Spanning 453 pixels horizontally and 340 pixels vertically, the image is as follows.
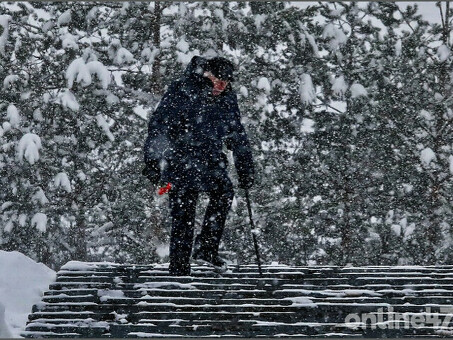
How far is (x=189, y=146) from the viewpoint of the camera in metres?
6.08

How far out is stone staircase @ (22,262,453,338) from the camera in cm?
473

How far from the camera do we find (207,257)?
6.36m

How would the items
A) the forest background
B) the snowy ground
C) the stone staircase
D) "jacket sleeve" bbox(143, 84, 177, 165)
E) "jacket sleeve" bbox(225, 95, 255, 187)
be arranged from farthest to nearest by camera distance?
the forest background < "jacket sleeve" bbox(225, 95, 255, 187) < "jacket sleeve" bbox(143, 84, 177, 165) < the snowy ground < the stone staircase

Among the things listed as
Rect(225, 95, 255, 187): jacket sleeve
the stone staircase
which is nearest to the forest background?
Rect(225, 95, 255, 187): jacket sleeve

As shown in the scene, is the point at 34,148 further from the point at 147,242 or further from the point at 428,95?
the point at 428,95

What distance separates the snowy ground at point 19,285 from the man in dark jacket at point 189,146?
46.5 inches

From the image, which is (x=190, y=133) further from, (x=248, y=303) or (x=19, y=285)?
(x=19, y=285)

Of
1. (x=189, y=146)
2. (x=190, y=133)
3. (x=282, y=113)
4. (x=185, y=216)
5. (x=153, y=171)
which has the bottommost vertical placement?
(x=185, y=216)

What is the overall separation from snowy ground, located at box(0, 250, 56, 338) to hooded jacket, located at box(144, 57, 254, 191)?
1405mm

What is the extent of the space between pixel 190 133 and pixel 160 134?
290 millimetres

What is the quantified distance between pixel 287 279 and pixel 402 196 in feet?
30.3

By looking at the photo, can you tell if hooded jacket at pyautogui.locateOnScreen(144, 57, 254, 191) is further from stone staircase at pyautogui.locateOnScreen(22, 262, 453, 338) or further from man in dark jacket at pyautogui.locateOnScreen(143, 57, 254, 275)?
stone staircase at pyautogui.locateOnScreen(22, 262, 453, 338)

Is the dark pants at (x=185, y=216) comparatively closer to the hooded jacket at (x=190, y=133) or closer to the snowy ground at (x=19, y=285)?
the hooded jacket at (x=190, y=133)

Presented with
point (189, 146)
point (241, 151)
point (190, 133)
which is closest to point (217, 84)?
point (190, 133)
